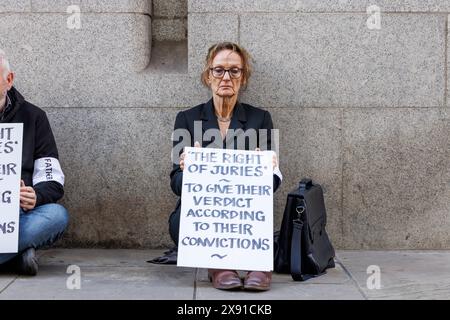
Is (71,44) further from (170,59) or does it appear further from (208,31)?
(208,31)

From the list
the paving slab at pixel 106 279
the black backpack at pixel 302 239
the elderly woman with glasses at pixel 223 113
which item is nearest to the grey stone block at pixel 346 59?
the elderly woman with glasses at pixel 223 113

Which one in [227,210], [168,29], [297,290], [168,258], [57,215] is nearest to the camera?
[297,290]

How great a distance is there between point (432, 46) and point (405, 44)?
0.22m

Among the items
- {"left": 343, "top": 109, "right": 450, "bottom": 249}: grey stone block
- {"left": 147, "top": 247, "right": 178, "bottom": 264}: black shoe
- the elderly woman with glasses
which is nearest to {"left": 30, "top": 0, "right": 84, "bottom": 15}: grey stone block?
the elderly woman with glasses

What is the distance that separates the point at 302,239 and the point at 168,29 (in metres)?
2.36

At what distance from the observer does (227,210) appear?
520 cm

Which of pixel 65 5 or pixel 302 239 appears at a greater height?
pixel 65 5

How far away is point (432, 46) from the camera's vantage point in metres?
6.27

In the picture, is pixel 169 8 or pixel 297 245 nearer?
pixel 297 245

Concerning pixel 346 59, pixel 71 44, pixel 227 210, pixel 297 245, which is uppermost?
pixel 71 44

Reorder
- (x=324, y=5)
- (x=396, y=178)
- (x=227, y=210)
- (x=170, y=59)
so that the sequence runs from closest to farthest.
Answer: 1. (x=227, y=210)
2. (x=324, y=5)
3. (x=396, y=178)
4. (x=170, y=59)

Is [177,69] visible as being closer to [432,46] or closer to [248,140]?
[248,140]

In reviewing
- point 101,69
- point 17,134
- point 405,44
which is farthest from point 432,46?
point 17,134

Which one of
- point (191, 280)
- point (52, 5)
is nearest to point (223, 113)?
point (191, 280)
